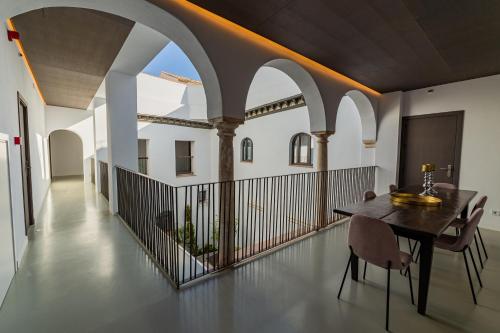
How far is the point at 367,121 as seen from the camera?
16.5 feet

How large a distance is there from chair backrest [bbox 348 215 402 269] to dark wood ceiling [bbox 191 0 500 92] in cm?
190

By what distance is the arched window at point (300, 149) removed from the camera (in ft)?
21.5

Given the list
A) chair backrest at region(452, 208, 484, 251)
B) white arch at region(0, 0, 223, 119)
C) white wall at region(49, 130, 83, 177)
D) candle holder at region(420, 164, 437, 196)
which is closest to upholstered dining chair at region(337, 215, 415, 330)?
chair backrest at region(452, 208, 484, 251)

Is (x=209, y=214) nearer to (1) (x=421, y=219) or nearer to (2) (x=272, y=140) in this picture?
(1) (x=421, y=219)

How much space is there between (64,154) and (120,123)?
29.6 feet

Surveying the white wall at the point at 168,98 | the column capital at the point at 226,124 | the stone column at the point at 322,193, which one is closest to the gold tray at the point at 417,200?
the stone column at the point at 322,193

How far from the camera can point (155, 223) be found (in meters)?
2.63

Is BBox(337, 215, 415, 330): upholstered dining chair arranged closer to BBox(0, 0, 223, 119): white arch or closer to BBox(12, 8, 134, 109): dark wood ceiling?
BBox(0, 0, 223, 119): white arch

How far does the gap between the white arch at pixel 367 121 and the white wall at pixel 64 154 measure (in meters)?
→ 12.1

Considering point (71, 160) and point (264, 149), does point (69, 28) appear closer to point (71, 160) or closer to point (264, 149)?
point (264, 149)

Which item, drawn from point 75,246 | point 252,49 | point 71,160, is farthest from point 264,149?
point 71,160

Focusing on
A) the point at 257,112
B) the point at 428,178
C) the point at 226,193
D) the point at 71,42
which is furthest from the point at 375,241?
the point at 257,112

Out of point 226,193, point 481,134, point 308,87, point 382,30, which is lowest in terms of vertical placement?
point 226,193

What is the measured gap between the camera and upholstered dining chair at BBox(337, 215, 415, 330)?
171 centimetres
